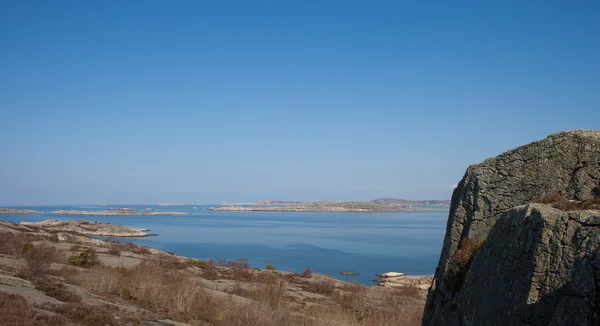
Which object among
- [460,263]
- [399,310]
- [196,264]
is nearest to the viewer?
[460,263]

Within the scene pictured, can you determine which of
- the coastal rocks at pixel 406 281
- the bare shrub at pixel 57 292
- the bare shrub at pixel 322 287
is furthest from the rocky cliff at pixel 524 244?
the coastal rocks at pixel 406 281

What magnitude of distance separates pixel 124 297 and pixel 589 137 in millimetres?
16971

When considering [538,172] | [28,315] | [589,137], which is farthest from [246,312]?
[589,137]

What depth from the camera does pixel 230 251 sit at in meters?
66.8

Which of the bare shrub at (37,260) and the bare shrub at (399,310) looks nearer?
the bare shrub at (399,310)

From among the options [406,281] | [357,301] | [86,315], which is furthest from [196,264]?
[86,315]

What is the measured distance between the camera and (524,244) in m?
5.38

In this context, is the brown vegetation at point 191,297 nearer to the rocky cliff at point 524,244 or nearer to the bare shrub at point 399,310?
the bare shrub at point 399,310

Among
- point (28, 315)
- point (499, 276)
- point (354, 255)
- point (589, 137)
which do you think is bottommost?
Result: point (354, 255)

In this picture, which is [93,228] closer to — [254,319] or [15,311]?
[254,319]

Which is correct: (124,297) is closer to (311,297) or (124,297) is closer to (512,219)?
(311,297)

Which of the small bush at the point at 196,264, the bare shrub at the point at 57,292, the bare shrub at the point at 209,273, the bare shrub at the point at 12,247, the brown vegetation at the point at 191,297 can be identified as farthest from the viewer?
the small bush at the point at 196,264

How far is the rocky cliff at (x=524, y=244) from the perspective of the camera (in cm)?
455

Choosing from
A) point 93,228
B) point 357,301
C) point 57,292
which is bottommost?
point 357,301
